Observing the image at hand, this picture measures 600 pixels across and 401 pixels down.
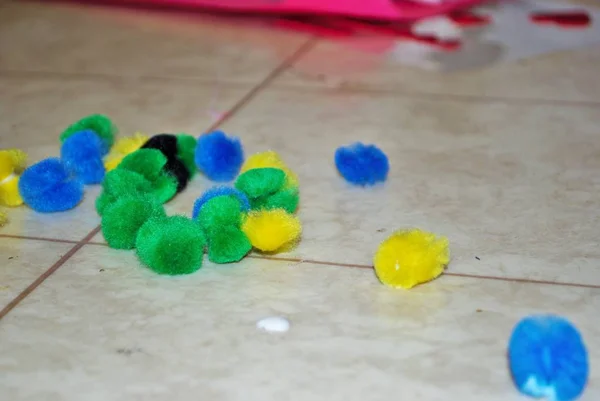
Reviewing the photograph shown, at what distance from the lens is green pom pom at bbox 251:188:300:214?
2.78 feet

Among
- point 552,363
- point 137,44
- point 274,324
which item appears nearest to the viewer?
point 552,363

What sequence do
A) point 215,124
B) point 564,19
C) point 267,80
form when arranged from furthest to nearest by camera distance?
point 564,19
point 267,80
point 215,124

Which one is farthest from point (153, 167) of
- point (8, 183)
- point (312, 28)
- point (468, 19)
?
point (468, 19)

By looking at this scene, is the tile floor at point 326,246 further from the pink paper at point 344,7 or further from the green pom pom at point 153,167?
the pink paper at point 344,7

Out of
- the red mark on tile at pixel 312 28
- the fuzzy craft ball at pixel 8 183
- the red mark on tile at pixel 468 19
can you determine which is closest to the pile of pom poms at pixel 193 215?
the fuzzy craft ball at pixel 8 183

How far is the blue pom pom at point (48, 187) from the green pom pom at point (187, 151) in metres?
0.13

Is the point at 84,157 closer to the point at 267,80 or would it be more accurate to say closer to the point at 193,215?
the point at 193,215

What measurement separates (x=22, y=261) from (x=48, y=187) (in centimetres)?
11

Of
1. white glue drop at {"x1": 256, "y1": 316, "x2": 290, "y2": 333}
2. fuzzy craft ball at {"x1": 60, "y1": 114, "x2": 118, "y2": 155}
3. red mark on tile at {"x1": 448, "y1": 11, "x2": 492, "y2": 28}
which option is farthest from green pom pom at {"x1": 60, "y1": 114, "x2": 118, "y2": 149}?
red mark on tile at {"x1": 448, "y1": 11, "x2": 492, "y2": 28}

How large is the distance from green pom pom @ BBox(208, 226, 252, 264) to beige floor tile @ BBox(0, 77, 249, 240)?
0.83 feet

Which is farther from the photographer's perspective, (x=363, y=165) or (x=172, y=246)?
(x=363, y=165)

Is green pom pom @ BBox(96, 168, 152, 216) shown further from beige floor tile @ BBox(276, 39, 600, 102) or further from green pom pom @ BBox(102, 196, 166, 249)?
beige floor tile @ BBox(276, 39, 600, 102)

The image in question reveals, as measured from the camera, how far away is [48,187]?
0.88 meters

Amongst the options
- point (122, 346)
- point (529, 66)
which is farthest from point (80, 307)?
point (529, 66)
